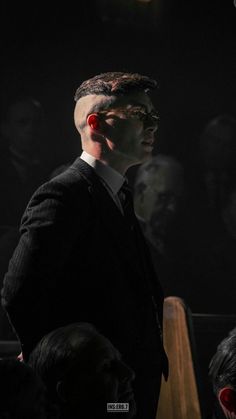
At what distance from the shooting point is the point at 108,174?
104 inches

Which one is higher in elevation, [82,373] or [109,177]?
[109,177]

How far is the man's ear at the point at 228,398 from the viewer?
1.78m

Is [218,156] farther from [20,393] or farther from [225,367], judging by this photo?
[20,393]

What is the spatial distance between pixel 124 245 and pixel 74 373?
715 mm

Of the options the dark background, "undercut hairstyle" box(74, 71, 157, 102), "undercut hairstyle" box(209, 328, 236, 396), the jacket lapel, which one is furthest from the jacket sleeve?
the dark background

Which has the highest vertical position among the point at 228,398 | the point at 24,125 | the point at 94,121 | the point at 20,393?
the point at 94,121

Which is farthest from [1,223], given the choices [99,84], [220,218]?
[99,84]

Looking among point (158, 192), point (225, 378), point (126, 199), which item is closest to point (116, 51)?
point (158, 192)

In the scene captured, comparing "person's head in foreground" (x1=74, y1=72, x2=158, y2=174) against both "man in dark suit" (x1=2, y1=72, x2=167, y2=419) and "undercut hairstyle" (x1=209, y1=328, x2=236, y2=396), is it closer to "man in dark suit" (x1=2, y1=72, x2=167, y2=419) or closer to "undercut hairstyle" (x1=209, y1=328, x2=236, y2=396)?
"man in dark suit" (x1=2, y1=72, x2=167, y2=419)

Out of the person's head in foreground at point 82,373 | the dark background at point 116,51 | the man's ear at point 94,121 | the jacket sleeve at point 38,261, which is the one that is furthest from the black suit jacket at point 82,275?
the dark background at point 116,51

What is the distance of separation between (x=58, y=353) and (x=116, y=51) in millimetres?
4606

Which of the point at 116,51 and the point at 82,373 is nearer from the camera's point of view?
the point at 82,373

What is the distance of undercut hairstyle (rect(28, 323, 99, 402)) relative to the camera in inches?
73.2

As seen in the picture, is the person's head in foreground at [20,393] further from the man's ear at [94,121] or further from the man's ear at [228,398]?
the man's ear at [94,121]
